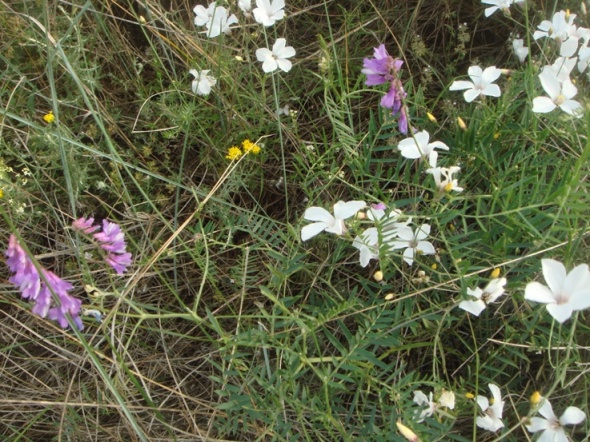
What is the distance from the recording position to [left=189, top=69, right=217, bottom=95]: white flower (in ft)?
6.33

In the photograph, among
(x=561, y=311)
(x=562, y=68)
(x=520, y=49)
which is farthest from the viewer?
(x=520, y=49)

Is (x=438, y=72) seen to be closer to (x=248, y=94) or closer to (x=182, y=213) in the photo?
(x=248, y=94)

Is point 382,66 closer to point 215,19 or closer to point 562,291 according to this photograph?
point 562,291

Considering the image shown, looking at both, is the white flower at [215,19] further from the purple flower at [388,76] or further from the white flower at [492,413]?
the white flower at [492,413]

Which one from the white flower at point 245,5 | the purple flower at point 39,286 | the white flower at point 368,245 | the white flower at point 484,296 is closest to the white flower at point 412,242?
the white flower at point 368,245

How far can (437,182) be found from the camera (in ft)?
4.43

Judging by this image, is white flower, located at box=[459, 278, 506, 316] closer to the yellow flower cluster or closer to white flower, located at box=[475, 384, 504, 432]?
white flower, located at box=[475, 384, 504, 432]

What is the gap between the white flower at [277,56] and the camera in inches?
73.0

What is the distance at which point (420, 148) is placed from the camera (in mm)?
1447

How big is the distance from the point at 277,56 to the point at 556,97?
86cm

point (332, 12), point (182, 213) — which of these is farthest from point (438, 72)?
point (182, 213)

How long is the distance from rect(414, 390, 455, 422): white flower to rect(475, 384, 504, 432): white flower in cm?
9

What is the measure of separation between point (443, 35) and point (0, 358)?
1.89 meters

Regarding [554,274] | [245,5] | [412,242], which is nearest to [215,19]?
[245,5]
